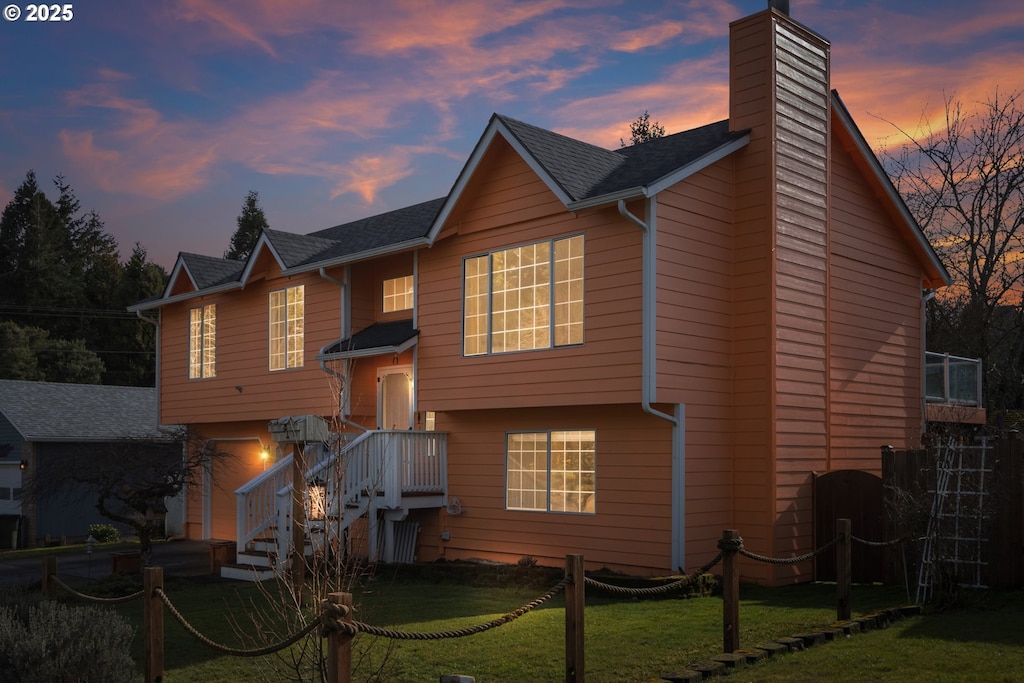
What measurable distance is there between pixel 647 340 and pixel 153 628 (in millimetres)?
A: 8458

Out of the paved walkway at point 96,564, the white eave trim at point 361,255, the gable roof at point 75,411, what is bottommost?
the paved walkway at point 96,564

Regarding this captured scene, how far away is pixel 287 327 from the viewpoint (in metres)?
22.2

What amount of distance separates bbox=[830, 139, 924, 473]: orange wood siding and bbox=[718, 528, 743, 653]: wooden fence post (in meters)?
8.27

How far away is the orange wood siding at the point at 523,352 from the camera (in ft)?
50.1

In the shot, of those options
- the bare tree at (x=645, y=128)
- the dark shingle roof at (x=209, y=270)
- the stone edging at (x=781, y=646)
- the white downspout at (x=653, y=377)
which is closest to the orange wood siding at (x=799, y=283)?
the white downspout at (x=653, y=377)

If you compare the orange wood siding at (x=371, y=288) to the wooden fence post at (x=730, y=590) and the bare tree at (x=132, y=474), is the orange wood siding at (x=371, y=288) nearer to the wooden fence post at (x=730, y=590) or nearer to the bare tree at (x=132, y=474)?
the bare tree at (x=132, y=474)

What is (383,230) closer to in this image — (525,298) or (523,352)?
(525,298)

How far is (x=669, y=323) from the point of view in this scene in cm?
1512

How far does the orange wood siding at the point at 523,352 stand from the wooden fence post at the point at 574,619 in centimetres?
718

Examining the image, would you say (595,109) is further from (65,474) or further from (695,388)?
(65,474)

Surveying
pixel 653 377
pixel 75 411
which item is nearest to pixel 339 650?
pixel 653 377

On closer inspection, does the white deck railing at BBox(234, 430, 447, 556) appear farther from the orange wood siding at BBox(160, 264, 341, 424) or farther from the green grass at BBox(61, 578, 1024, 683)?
the green grass at BBox(61, 578, 1024, 683)

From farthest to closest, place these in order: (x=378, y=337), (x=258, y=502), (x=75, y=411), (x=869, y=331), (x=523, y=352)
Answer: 1. (x=75, y=411)
2. (x=378, y=337)
3. (x=869, y=331)
4. (x=258, y=502)
5. (x=523, y=352)

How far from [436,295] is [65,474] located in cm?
747
